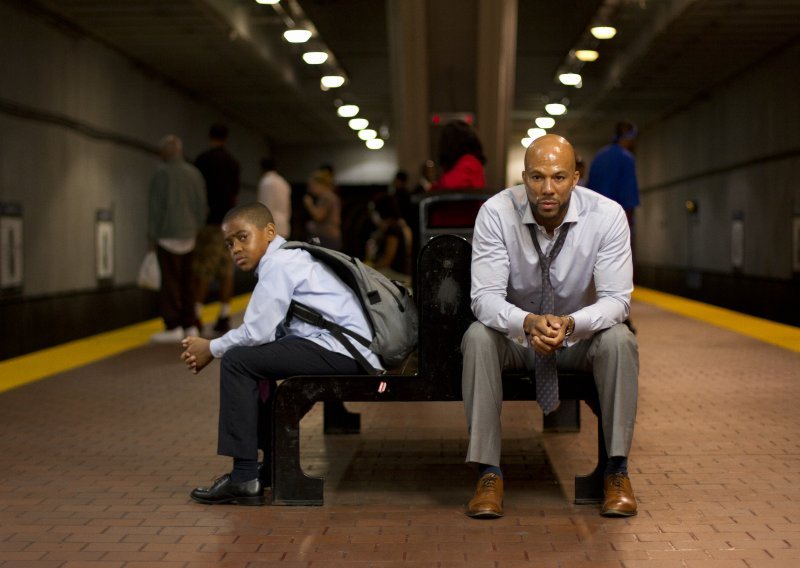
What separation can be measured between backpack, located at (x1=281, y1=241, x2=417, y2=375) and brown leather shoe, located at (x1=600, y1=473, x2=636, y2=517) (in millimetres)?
1051

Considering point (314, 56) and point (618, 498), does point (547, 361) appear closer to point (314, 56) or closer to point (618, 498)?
point (618, 498)

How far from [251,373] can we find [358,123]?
21.4m

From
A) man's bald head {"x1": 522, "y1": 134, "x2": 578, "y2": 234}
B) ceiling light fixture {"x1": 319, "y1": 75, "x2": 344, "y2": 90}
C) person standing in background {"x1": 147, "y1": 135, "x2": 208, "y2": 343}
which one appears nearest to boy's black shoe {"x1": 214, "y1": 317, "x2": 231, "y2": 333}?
person standing in background {"x1": 147, "y1": 135, "x2": 208, "y2": 343}

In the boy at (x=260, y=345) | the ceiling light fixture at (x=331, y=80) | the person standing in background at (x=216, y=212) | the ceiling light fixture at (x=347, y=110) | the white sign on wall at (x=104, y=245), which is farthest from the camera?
the ceiling light fixture at (x=347, y=110)

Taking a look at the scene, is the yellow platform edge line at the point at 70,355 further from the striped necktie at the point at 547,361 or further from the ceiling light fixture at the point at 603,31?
the ceiling light fixture at the point at 603,31

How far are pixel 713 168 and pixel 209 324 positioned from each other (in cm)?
1002

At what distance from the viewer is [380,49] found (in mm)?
20297

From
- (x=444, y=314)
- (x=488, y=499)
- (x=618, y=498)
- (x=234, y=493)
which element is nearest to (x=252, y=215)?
(x=444, y=314)

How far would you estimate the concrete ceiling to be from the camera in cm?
1259

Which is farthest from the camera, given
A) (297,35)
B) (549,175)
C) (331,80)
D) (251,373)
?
(331,80)

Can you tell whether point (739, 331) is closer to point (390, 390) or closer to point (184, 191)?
point (184, 191)

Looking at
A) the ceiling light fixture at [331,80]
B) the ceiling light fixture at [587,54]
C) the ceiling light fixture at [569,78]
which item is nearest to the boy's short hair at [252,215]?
the ceiling light fixture at [587,54]

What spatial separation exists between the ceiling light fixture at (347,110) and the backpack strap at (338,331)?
59.8ft

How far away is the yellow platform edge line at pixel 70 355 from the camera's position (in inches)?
365
